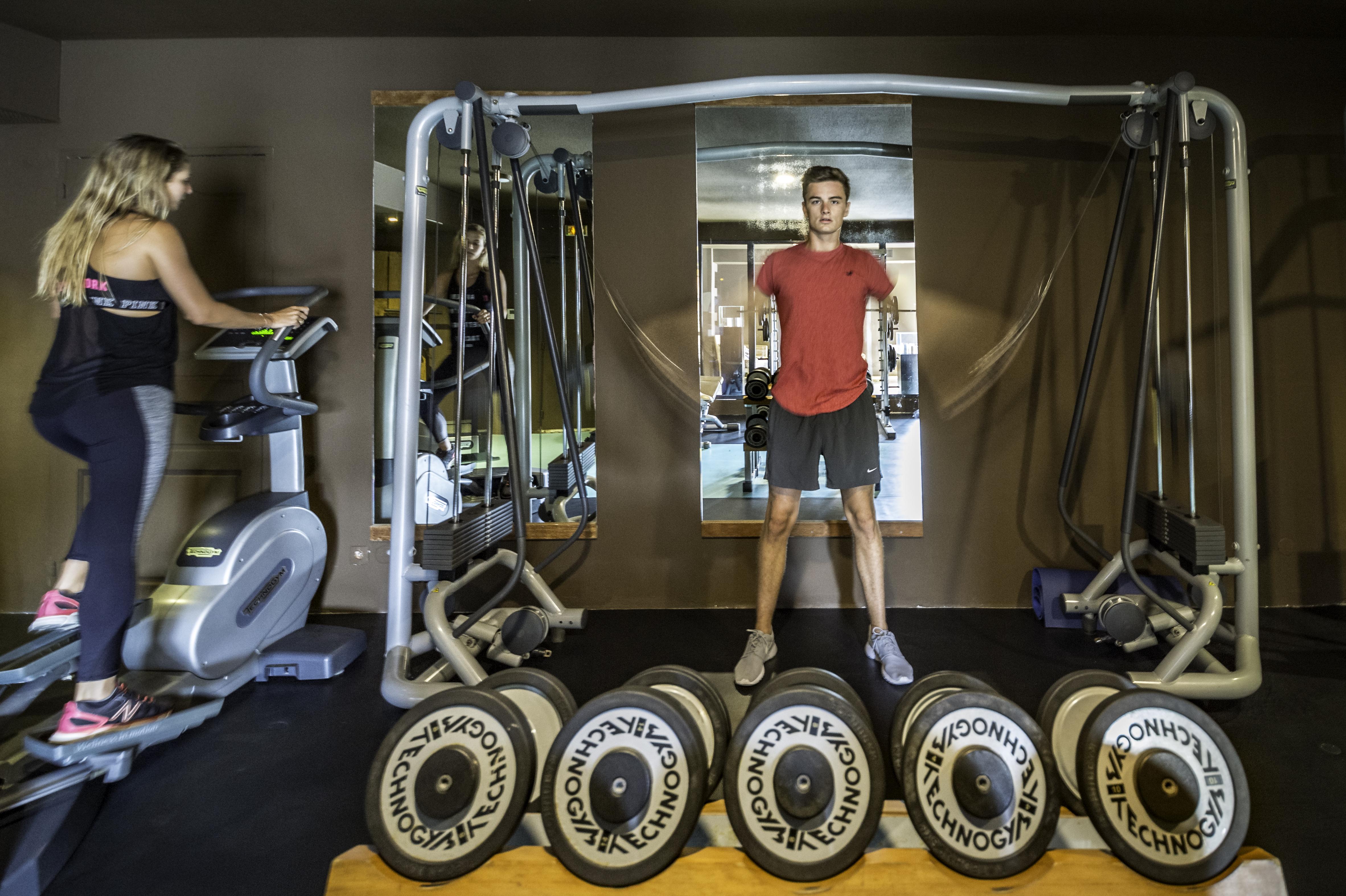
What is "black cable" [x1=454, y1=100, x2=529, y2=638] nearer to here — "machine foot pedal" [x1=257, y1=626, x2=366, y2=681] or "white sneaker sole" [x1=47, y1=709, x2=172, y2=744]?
"machine foot pedal" [x1=257, y1=626, x2=366, y2=681]

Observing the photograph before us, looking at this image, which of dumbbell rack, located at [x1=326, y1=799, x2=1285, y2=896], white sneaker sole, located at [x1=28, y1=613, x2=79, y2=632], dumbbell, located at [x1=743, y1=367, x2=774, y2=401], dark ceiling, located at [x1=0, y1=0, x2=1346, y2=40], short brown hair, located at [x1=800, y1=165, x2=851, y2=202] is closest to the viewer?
dumbbell rack, located at [x1=326, y1=799, x2=1285, y2=896]

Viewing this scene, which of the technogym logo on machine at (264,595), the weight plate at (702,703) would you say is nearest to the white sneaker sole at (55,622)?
the technogym logo on machine at (264,595)

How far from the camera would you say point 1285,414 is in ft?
8.82

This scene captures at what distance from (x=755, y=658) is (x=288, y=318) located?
5.46 ft

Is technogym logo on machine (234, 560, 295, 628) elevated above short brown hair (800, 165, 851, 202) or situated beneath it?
situated beneath

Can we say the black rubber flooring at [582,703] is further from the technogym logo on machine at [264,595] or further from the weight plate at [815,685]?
the weight plate at [815,685]

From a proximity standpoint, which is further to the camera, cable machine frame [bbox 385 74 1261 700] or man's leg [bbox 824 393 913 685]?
man's leg [bbox 824 393 913 685]

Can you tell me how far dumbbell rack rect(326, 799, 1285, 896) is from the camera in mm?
967

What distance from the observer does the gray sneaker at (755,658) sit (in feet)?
6.51

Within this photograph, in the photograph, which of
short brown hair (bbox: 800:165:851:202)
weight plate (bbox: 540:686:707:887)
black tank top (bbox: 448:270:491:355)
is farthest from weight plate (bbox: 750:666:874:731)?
black tank top (bbox: 448:270:491:355)

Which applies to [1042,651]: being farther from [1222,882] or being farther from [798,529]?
[1222,882]

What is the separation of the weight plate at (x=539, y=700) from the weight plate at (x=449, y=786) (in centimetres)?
10

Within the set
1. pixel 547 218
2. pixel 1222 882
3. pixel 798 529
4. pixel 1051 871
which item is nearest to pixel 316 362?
pixel 547 218

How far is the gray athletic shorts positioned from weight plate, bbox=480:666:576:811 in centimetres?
108
